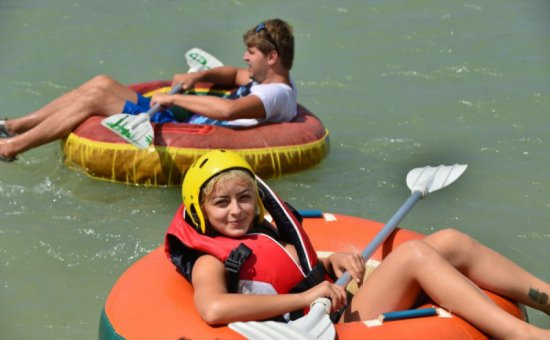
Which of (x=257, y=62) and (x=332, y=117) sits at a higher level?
(x=257, y=62)

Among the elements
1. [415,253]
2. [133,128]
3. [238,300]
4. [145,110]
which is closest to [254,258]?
[238,300]

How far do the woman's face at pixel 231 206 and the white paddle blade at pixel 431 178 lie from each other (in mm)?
1059

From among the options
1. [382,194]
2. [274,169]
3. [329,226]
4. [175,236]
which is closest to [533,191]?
[382,194]

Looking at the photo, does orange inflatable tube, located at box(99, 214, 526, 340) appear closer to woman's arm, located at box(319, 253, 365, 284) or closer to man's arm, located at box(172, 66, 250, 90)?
woman's arm, located at box(319, 253, 365, 284)

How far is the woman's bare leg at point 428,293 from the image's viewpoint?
122 inches

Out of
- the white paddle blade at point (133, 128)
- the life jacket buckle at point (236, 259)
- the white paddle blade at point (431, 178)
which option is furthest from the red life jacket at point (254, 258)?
the white paddle blade at point (133, 128)

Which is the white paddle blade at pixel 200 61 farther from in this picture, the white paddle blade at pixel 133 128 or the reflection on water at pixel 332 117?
the white paddle blade at pixel 133 128

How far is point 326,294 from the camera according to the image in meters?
3.05

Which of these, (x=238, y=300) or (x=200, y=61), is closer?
(x=238, y=300)

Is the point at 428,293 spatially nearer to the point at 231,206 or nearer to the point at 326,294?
the point at 326,294

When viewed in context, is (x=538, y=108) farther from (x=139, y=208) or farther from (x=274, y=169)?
(x=139, y=208)

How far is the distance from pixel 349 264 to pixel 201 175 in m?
0.61

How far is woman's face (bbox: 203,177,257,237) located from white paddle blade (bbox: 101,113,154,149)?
207cm

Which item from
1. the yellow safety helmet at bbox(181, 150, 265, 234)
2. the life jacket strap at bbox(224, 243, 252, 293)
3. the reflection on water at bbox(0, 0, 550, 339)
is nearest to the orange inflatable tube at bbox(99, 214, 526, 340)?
the life jacket strap at bbox(224, 243, 252, 293)
